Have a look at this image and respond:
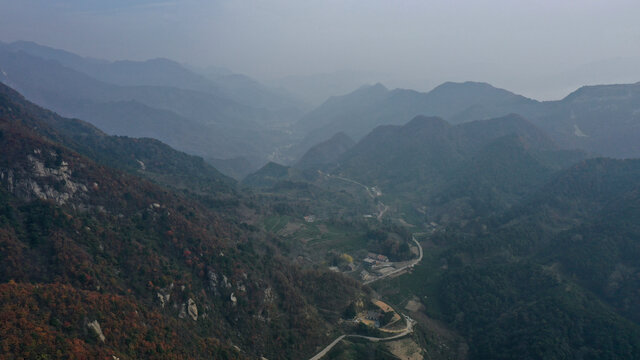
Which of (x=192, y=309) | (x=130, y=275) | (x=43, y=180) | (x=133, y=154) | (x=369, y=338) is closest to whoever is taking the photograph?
(x=130, y=275)

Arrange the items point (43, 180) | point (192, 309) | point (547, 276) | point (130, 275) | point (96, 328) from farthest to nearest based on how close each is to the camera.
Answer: point (547, 276), point (43, 180), point (192, 309), point (130, 275), point (96, 328)

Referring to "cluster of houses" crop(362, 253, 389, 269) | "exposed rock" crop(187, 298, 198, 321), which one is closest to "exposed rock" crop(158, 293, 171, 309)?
"exposed rock" crop(187, 298, 198, 321)

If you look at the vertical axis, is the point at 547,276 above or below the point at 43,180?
below

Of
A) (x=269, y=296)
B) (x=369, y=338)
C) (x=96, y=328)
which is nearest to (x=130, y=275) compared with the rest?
(x=96, y=328)

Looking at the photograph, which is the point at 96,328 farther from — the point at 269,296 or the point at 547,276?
the point at 547,276

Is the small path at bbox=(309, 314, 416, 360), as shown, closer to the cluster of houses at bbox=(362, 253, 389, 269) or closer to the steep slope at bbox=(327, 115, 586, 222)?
the cluster of houses at bbox=(362, 253, 389, 269)

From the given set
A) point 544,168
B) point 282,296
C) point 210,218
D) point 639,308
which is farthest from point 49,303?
point 544,168
